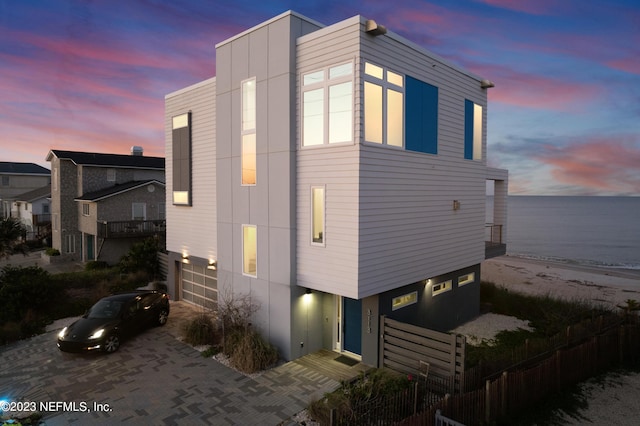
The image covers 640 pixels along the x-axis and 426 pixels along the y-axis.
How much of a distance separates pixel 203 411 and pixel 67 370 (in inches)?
195

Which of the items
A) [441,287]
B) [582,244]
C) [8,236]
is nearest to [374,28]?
[441,287]

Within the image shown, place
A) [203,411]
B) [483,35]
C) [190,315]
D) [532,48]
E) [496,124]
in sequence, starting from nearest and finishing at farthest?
[203,411] < [190,315] < [483,35] < [532,48] < [496,124]

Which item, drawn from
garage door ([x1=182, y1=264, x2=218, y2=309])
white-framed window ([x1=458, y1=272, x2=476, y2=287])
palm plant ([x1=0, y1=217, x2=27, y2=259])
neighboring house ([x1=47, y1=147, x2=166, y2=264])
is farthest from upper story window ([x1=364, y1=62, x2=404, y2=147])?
neighboring house ([x1=47, y1=147, x2=166, y2=264])

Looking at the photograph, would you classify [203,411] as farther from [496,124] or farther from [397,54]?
[496,124]

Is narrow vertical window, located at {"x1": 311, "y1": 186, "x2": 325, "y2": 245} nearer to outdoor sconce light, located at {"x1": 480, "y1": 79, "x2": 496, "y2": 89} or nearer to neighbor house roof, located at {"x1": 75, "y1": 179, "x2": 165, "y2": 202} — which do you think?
outdoor sconce light, located at {"x1": 480, "y1": 79, "x2": 496, "y2": 89}

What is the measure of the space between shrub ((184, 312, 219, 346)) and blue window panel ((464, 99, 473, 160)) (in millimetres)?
11172

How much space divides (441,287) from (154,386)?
9982mm

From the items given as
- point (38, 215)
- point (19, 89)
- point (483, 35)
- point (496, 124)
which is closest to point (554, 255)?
point (496, 124)

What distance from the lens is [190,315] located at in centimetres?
1528

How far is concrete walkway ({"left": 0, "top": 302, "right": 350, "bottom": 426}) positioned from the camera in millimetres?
7910

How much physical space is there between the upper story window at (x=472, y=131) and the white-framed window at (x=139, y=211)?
23462 mm

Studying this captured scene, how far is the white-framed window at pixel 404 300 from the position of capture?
11.2m

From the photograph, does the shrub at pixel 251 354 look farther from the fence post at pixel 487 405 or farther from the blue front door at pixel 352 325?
the fence post at pixel 487 405

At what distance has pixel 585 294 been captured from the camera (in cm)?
2573
